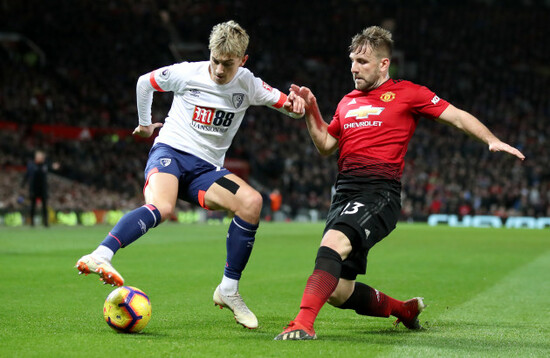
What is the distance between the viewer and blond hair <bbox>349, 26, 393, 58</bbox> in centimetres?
586

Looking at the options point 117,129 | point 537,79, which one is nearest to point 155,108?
point 117,129

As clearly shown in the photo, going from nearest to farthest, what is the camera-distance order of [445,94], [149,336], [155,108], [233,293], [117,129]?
[149,336]
[233,293]
[117,129]
[155,108]
[445,94]

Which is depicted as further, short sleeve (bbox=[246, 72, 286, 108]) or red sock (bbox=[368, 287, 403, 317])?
short sleeve (bbox=[246, 72, 286, 108])

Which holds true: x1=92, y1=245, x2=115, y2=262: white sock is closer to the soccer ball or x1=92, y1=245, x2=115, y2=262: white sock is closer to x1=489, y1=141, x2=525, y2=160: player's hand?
the soccer ball

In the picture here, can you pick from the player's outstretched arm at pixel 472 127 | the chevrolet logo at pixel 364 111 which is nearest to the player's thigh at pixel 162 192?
the chevrolet logo at pixel 364 111

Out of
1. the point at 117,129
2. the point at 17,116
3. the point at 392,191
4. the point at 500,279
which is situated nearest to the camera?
the point at 392,191

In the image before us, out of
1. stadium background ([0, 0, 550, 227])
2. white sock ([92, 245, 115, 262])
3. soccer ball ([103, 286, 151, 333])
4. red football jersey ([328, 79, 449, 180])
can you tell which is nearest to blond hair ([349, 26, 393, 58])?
red football jersey ([328, 79, 449, 180])

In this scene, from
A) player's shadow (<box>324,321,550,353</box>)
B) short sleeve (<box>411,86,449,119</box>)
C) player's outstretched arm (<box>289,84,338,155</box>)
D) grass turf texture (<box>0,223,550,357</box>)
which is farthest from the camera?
player's outstretched arm (<box>289,84,338,155</box>)

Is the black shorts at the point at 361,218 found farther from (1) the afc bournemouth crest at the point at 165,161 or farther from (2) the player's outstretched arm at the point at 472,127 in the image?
(1) the afc bournemouth crest at the point at 165,161

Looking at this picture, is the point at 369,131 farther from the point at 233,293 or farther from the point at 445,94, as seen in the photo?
the point at 445,94

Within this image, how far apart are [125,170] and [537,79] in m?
23.0

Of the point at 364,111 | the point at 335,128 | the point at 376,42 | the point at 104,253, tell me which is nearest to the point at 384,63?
the point at 376,42

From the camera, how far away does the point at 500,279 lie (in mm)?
10539

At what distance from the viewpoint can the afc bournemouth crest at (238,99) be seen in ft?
21.3
